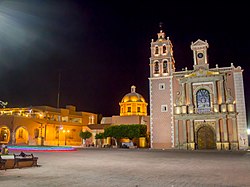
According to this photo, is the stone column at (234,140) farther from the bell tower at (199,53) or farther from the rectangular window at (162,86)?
the rectangular window at (162,86)

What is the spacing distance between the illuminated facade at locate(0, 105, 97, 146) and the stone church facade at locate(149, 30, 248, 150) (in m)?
19.2

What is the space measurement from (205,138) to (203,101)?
16.5ft

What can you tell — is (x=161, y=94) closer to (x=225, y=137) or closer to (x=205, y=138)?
(x=205, y=138)

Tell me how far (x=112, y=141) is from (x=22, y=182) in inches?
1600

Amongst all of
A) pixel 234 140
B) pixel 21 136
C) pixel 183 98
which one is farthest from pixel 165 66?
pixel 21 136

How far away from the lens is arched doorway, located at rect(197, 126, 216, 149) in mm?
34094

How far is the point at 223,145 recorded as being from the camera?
32.4m

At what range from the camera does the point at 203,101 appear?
35.4 m

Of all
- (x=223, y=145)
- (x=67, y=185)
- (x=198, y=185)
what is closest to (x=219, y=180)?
(x=198, y=185)

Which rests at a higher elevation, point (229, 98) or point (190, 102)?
point (229, 98)

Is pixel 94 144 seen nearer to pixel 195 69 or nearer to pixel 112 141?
pixel 112 141

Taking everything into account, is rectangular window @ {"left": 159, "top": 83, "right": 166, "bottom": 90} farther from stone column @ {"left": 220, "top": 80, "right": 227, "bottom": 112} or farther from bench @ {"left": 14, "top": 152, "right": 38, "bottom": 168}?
bench @ {"left": 14, "top": 152, "right": 38, "bottom": 168}

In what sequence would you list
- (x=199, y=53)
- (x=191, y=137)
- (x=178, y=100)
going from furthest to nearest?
1. (x=199, y=53)
2. (x=178, y=100)
3. (x=191, y=137)

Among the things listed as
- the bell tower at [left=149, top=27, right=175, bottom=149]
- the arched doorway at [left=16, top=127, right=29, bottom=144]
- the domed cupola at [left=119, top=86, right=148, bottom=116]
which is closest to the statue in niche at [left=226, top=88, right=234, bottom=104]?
the bell tower at [left=149, top=27, right=175, bottom=149]
